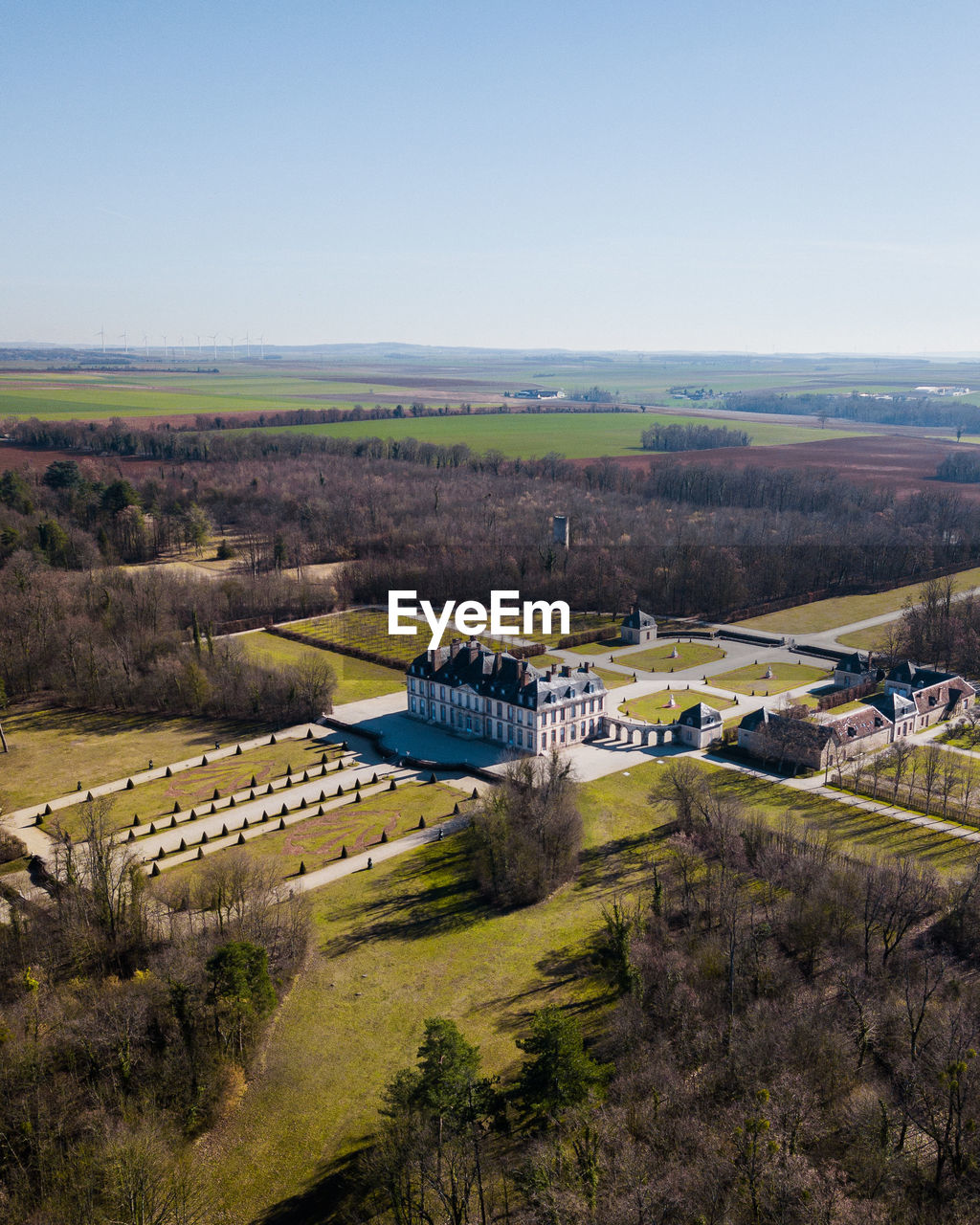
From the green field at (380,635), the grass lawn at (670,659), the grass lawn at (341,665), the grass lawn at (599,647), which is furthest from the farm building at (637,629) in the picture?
the grass lawn at (341,665)

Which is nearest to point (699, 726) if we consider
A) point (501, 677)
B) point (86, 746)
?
point (501, 677)

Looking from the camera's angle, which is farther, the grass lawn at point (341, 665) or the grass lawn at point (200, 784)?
the grass lawn at point (341, 665)

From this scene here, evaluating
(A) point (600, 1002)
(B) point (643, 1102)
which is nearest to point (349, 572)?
(A) point (600, 1002)

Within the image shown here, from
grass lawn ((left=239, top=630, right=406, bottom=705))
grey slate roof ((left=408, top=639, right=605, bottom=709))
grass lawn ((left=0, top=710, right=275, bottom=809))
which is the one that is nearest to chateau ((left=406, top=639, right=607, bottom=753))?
grey slate roof ((left=408, top=639, right=605, bottom=709))

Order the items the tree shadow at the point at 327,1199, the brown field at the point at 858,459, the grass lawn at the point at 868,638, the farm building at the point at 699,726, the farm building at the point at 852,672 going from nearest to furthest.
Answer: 1. the tree shadow at the point at 327,1199
2. the farm building at the point at 699,726
3. the farm building at the point at 852,672
4. the grass lawn at the point at 868,638
5. the brown field at the point at 858,459

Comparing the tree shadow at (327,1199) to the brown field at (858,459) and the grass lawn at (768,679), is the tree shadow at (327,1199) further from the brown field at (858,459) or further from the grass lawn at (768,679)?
the brown field at (858,459)

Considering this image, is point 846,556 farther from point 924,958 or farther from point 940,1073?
point 940,1073

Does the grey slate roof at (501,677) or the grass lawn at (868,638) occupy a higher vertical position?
the grey slate roof at (501,677)
